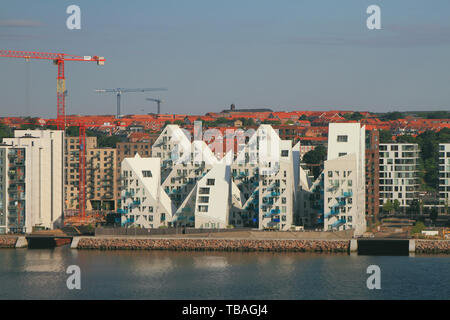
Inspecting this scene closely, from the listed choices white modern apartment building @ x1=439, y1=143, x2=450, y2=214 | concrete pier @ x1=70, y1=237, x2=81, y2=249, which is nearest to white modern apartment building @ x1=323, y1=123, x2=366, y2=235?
concrete pier @ x1=70, y1=237, x2=81, y2=249

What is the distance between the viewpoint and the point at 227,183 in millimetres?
78812

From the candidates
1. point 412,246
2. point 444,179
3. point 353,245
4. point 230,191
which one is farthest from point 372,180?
point 353,245

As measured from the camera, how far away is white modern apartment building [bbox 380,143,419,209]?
319ft

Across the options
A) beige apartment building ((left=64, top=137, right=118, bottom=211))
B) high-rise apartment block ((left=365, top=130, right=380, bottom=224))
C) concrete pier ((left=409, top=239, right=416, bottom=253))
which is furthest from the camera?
beige apartment building ((left=64, top=137, right=118, bottom=211))

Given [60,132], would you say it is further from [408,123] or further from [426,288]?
[408,123]

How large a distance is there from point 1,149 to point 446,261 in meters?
35.5

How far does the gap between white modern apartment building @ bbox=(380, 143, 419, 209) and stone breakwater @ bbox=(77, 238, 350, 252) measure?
24811 mm

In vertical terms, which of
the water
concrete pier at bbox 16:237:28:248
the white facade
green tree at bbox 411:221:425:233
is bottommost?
the water

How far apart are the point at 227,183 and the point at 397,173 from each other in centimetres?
2476

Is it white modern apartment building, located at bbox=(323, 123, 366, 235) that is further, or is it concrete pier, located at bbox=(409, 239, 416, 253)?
white modern apartment building, located at bbox=(323, 123, 366, 235)

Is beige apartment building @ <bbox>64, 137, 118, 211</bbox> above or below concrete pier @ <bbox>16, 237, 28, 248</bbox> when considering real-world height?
above
